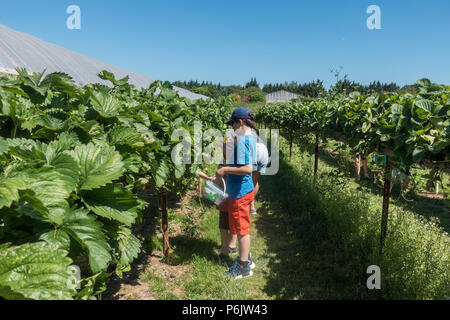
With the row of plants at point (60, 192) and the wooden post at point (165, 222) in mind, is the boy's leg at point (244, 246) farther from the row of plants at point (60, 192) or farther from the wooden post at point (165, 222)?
the row of plants at point (60, 192)

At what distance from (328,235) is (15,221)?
13.7ft

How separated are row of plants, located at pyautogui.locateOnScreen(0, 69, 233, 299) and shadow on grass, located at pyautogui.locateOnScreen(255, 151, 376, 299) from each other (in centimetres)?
228

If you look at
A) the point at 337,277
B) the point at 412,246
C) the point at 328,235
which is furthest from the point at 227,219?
the point at 412,246

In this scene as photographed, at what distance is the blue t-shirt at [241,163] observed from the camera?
3.08m

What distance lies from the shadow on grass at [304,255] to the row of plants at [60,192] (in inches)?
89.7

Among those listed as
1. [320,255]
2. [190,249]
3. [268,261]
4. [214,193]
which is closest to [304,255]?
[320,255]

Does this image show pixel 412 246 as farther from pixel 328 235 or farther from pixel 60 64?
pixel 60 64

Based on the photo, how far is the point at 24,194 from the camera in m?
0.72

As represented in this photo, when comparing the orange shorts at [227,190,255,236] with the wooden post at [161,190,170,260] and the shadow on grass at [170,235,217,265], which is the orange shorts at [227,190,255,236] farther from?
the wooden post at [161,190,170,260]

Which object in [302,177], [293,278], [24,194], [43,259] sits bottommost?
[293,278]

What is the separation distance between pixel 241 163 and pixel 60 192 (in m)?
2.34

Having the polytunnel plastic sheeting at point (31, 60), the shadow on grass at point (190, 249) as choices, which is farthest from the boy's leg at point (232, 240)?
the polytunnel plastic sheeting at point (31, 60)

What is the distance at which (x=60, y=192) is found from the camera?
832mm
